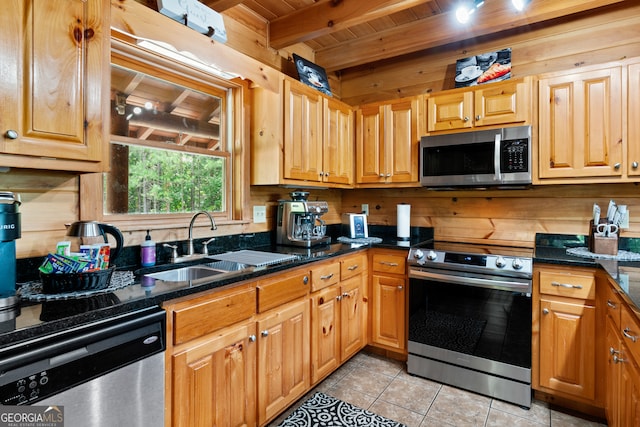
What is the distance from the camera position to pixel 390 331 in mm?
2633

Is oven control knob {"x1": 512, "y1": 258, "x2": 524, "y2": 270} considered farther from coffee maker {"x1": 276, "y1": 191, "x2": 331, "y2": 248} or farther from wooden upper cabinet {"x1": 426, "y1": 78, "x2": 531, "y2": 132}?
coffee maker {"x1": 276, "y1": 191, "x2": 331, "y2": 248}

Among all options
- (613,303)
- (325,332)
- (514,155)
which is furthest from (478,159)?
(325,332)

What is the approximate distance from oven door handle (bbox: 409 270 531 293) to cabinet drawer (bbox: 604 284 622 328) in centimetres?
37

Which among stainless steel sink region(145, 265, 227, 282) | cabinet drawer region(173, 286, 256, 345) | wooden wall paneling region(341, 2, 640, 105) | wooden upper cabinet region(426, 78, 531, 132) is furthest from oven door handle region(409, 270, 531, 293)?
wooden wall paneling region(341, 2, 640, 105)

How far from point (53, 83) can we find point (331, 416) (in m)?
2.09

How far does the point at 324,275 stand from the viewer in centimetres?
221

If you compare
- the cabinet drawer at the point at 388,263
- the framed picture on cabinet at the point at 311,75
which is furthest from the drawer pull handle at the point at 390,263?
the framed picture on cabinet at the point at 311,75

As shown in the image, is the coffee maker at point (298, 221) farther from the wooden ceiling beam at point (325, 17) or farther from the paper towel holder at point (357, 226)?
the wooden ceiling beam at point (325, 17)

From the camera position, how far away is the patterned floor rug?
1.93m

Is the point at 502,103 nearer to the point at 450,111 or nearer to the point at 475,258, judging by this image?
the point at 450,111

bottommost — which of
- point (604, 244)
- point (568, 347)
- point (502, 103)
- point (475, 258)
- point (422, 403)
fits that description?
point (422, 403)

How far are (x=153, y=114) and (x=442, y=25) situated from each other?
2174 mm

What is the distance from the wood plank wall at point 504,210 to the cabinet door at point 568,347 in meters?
0.71

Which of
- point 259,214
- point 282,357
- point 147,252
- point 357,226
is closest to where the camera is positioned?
point 147,252
